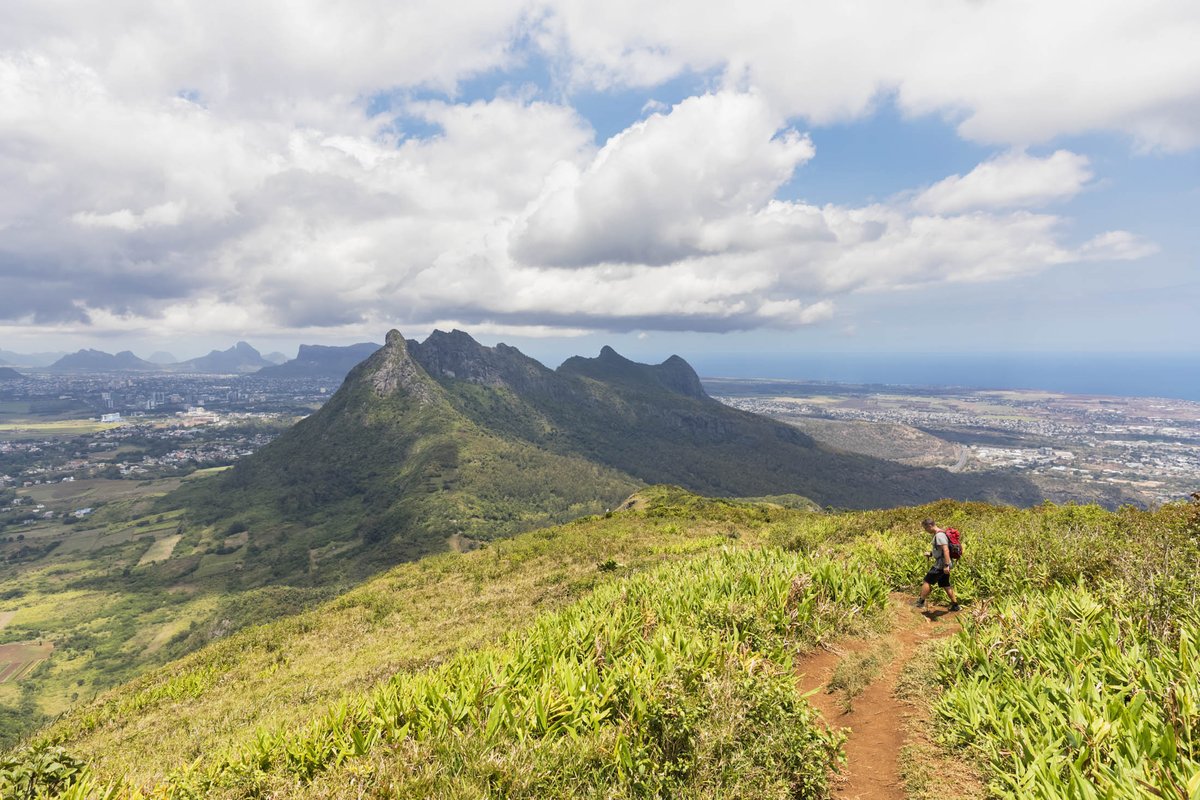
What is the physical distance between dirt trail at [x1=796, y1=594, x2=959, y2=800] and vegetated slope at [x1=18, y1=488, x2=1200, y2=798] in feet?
1.68

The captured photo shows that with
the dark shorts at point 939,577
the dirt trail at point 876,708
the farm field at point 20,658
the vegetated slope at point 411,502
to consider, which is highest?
the dark shorts at point 939,577

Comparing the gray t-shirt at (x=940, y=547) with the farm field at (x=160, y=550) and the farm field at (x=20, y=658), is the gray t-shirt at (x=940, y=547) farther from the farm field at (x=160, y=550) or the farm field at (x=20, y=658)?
the farm field at (x=160, y=550)

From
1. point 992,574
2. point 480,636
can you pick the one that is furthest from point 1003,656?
point 480,636

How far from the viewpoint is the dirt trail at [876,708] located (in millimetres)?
6230

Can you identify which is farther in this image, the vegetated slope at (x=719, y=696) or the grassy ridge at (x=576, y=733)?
the grassy ridge at (x=576, y=733)

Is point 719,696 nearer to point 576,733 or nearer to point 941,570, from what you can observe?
point 576,733

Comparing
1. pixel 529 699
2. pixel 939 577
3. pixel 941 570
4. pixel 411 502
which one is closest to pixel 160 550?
pixel 411 502

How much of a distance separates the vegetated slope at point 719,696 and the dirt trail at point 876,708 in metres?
0.51

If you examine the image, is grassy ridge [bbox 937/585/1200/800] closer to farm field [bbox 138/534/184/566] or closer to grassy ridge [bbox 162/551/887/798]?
grassy ridge [bbox 162/551/887/798]

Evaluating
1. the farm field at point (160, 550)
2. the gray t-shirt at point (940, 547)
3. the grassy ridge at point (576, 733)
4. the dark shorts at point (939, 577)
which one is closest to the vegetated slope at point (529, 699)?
the grassy ridge at point (576, 733)

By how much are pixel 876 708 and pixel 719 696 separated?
3439mm

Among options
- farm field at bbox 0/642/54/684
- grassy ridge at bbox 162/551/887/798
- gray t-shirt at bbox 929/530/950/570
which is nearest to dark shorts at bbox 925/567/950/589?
gray t-shirt at bbox 929/530/950/570

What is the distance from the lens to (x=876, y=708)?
7.90 metres

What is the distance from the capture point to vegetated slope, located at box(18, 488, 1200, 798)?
5445 mm
